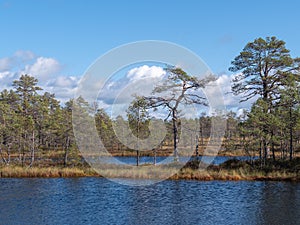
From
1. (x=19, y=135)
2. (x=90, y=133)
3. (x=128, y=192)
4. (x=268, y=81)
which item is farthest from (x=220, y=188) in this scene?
(x=19, y=135)

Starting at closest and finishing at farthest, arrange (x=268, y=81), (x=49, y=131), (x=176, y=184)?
(x=176, y=184) → (x=268, y=81) → (x=49, y=131)

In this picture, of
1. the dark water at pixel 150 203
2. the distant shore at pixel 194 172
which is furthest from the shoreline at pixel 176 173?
the dark water at pixel 150 203

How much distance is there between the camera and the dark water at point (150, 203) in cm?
2059

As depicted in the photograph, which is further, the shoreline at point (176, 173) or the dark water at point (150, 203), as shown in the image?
the shoreline at point (176, 173)

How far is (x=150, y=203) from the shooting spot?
2539 cm

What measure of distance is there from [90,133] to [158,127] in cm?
1057

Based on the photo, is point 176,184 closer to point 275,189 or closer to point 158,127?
point 275,189

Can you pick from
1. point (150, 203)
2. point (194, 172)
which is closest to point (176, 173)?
point (194, 172)

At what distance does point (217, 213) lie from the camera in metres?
21.8

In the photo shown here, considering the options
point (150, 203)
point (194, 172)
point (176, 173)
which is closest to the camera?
point (150, 203)

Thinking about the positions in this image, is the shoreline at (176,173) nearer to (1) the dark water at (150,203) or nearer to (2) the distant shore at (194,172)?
(2) the distant shore at (194,172)

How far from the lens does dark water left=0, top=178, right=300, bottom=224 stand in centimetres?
2059

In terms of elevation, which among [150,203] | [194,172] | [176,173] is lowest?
[150,203]

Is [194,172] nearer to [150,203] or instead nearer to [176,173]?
[176,173]
